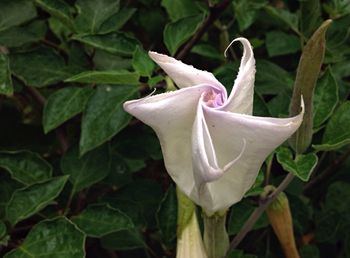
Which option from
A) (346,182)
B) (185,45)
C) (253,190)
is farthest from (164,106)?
(346,182)

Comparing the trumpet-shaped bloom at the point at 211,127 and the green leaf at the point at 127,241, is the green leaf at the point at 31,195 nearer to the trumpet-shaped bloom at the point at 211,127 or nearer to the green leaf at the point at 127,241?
the green leaf at the point at 127,241

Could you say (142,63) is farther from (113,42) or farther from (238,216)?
(238,216)

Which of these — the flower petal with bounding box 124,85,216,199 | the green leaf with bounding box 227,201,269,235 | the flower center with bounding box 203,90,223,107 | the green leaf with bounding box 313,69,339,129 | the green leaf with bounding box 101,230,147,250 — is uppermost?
the flower center with bounding box 203,90,223,107

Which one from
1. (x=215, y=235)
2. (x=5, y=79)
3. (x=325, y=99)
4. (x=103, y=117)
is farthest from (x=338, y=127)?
(x=5, y=79)

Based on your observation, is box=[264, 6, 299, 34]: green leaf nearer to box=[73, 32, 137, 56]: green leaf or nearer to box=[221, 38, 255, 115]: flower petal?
box=[73, 32, 137, 56]: green leaf

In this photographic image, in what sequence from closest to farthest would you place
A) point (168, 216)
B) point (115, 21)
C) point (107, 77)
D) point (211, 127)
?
point (211, 127), point (107, 77), point (168, 216), point (115, 21)

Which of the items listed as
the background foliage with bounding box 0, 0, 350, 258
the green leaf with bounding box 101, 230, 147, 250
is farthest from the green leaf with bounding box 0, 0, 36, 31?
the green leaf with bounding box 101, 230, 147, 250
